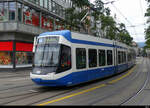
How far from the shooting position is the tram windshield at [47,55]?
9.27 metres

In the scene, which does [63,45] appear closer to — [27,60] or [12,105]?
[12,105]

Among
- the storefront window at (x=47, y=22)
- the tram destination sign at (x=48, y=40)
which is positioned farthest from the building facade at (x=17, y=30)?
the tram destination sign at (x=48, y=40)

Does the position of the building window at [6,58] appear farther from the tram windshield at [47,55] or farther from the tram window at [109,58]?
the tram windshield at [47,55]

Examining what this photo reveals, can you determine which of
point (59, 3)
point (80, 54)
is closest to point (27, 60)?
point (59, 3)

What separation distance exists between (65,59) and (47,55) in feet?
3.05

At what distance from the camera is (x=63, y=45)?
376 inches

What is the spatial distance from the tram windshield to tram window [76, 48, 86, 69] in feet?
4.90

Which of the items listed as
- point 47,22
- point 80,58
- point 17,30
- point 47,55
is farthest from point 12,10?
point 47,55

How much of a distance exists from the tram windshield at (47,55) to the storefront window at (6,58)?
17.1 meters

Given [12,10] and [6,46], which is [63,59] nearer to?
[6,46]

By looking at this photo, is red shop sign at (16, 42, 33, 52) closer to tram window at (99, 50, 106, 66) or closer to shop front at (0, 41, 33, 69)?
shop front at (0, 41, 33, 69)

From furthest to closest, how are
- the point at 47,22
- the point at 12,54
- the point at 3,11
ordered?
the point at 47,22
the point at 3,11
the point at 12,54

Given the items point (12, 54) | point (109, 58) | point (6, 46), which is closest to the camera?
point (109, 58)

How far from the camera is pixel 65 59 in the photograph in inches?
375
